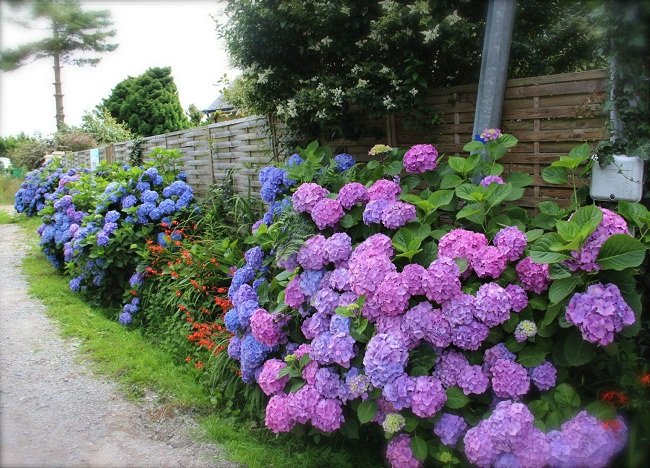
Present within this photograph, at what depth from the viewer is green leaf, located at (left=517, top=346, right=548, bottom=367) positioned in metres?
2.28

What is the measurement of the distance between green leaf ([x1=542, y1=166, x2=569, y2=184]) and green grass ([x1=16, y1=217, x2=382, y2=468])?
1700 mm

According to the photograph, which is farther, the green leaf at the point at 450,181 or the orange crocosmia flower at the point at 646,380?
the green leaf at the point at 450,181

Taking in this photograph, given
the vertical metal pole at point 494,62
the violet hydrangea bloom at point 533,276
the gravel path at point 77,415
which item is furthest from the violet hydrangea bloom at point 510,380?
the vertical metal pole at point 494,62

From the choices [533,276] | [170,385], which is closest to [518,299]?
[533,276]

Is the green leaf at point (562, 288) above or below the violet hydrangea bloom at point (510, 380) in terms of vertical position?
above

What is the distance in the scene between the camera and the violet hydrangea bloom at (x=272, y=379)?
2.82 metres

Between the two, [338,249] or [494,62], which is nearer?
[338,249]

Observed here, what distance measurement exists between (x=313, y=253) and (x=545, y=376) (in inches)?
50.6

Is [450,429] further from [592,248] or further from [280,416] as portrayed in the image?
[592,248]

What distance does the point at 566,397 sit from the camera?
2219mm

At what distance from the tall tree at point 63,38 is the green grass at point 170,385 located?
2009 millimetres

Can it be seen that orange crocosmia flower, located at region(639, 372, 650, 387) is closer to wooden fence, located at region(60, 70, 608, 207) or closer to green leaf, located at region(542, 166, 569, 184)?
green leaf, located at region(542, 166, 569, 184)

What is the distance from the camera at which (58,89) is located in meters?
1.98

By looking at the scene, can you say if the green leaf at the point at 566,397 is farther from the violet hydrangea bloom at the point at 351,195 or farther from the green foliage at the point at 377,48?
the green foliage at the point at 377,48
